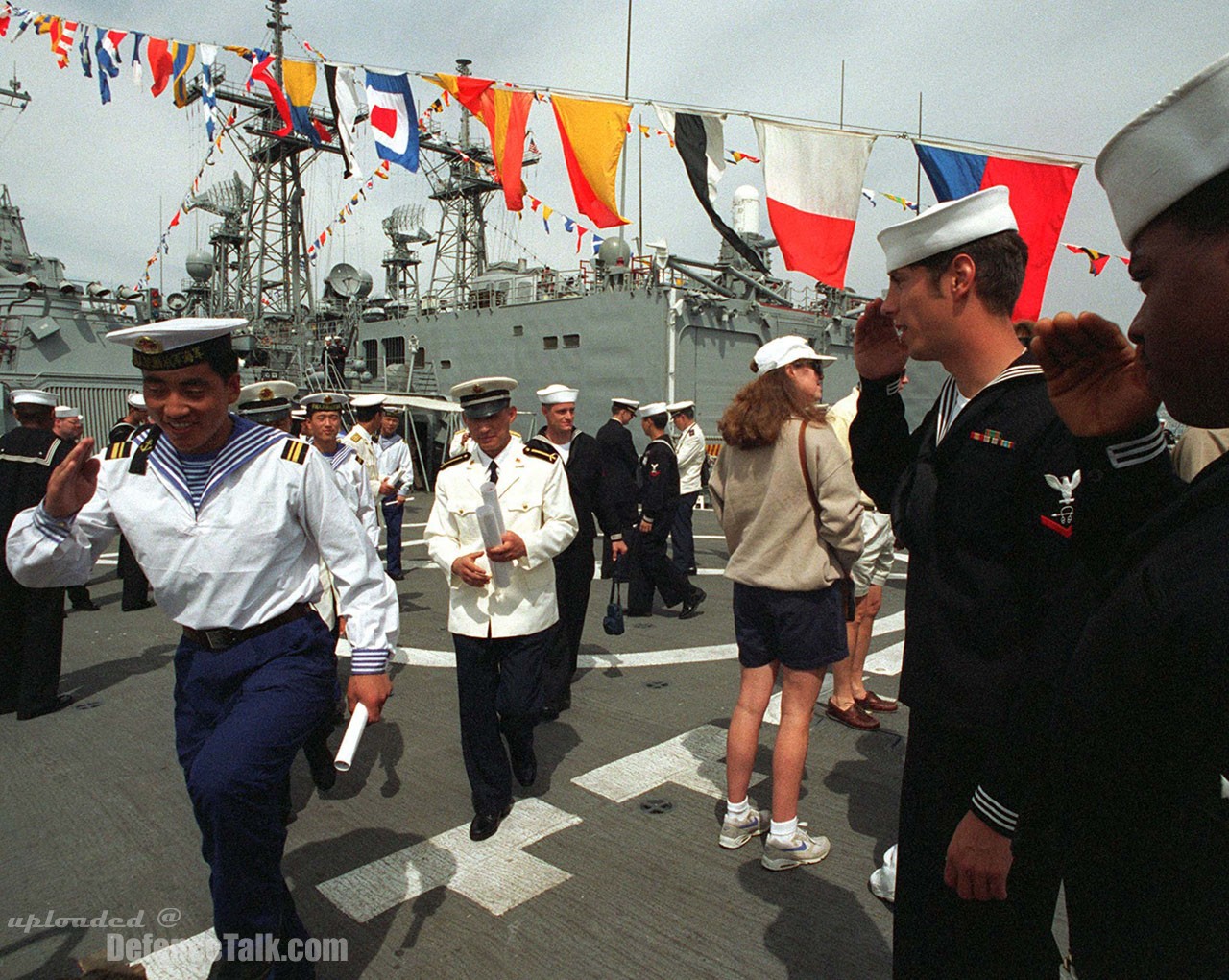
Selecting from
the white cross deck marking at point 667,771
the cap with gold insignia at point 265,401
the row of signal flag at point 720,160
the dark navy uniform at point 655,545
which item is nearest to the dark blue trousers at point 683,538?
the dark navy uniform at point 655,545

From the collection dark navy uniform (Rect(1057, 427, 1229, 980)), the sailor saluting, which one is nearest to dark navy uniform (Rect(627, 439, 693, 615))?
the sailor saluting

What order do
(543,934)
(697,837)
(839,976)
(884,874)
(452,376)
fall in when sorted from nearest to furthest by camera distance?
(839,976), (543,934), (884,874), (697,837), (452,376)

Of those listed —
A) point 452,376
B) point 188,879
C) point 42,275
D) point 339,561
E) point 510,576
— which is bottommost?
point 188,879

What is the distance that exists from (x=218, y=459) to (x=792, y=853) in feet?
8.78

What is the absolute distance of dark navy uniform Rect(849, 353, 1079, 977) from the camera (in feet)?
5.09

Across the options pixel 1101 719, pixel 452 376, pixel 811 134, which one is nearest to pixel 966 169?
pixel 811 134

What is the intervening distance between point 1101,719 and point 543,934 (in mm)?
2397

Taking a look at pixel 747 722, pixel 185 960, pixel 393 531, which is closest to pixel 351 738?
pixel 185 960

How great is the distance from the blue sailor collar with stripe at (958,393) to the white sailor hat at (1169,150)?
0.79 metres

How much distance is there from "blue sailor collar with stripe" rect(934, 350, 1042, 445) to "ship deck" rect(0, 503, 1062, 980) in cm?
186

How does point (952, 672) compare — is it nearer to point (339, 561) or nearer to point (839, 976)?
point (839, 976)

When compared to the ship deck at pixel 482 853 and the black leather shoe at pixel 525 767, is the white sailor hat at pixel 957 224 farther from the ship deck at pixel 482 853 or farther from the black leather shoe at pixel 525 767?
the black leather shoe at pixel 525 767

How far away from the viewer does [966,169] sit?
8781 mm

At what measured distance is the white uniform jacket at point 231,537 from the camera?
2.43 meters
